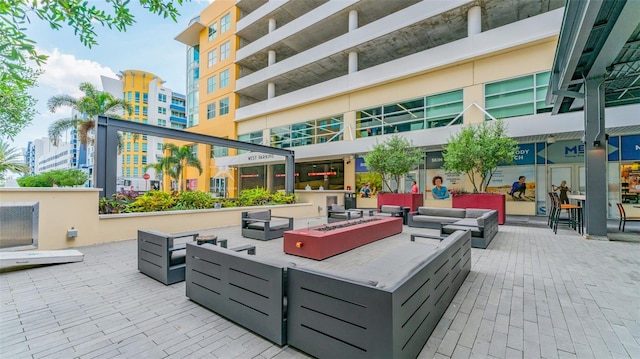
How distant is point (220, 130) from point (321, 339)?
88.6 feet

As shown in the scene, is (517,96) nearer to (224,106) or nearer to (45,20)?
(45,20)

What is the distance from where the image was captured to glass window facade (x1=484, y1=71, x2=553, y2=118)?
11531mm

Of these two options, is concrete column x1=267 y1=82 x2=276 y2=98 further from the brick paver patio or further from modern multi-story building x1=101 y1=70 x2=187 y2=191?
modern multi-story building x1=101 y1=70 x2=187 y2=191

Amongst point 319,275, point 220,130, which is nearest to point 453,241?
point 319,275

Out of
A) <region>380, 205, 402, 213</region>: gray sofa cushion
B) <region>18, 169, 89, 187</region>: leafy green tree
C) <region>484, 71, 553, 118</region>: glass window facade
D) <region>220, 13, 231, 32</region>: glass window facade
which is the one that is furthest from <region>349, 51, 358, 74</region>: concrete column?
<region>18, 169, 89, 187</region>: leafy green tree

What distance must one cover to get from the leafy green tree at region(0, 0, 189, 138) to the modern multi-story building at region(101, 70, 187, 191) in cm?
6088

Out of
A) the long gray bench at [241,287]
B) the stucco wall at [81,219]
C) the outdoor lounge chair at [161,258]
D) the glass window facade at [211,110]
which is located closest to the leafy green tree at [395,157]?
the stucco wall at [81,219]

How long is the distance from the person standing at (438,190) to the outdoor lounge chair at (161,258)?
13968mm

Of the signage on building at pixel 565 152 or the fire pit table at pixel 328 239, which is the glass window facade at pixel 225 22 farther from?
the signage on building at pixel 565 152

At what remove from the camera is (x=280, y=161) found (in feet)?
75.0

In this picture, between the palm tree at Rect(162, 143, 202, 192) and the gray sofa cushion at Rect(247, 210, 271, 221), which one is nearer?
the gray sofa cushion at Rect(247, 210, 271, 221)

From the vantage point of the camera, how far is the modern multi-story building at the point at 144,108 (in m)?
55.1

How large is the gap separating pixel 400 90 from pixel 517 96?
5785 mm

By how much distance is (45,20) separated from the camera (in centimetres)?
243
